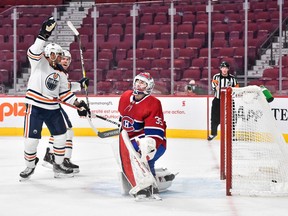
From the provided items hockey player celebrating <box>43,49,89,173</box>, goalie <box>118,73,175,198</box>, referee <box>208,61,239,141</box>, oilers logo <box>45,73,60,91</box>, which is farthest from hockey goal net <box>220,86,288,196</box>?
referee <box>208,61,239,141</box>

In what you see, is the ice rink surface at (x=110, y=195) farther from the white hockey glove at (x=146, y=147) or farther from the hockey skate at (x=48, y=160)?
the white hockey glove at (x=146, y=147)

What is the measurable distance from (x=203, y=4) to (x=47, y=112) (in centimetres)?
496

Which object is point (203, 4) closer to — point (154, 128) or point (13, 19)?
point (13, 19)

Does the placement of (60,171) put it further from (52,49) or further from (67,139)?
(52,49)

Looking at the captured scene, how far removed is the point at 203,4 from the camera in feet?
32.1

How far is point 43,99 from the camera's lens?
529cm

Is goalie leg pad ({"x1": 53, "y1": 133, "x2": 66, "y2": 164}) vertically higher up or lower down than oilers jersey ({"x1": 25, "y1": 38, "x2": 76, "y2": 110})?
lower down

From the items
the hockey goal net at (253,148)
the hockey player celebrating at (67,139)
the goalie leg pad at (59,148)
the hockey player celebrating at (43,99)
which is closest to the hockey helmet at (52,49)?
the hockey player celebrating at (43,99)

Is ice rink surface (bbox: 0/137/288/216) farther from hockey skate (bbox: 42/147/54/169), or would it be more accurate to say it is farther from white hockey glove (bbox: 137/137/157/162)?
white hockey glove (bbox: 137/137/157/162)

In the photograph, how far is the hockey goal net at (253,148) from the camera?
15.0ft

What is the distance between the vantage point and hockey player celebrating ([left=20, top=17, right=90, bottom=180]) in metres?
5.22

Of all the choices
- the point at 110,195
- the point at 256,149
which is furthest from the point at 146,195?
the point at 256,149

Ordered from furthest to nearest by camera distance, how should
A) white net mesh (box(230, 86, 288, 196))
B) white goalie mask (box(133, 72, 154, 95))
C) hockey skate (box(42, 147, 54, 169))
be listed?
hockey skate (box(42, 147, 54, 169))
white net mesh (box(230, 86, 288, 196))
white goalie mask (box(133, 72, 154, 95))

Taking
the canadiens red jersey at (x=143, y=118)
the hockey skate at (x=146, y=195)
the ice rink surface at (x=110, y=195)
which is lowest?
the ice rink surface at (x=110, y=195)
